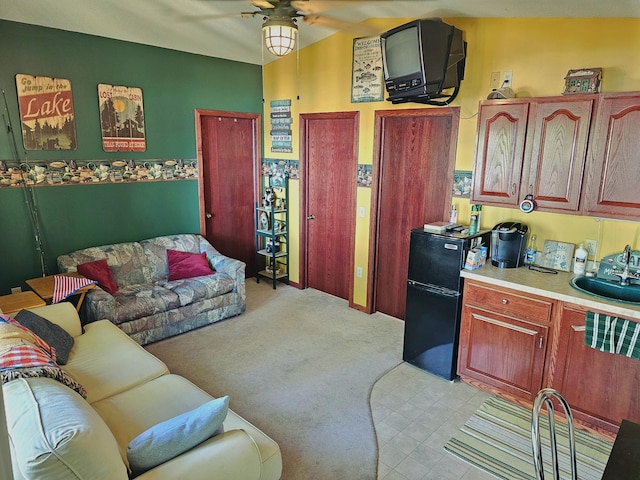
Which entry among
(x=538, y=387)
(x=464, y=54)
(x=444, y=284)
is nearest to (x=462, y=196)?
(x=444, y=284)

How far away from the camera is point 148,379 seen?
2.50 meters

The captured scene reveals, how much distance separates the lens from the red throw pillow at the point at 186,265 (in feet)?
14.0

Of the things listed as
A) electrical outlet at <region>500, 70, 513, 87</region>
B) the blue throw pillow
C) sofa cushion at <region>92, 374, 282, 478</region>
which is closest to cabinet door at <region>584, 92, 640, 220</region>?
electrical outlet at <region>500, 70, 513, 87</region>

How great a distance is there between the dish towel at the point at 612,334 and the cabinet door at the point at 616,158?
0.62m

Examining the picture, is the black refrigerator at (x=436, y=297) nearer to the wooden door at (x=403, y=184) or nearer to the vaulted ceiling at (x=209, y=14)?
the wooden door at (x=403, y=184)

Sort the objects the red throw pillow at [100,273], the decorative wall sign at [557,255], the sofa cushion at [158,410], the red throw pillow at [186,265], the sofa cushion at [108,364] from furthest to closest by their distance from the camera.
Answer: the red throw pillow at [186,265]
the red throw pillow at [100,273]
the decorative wall sign at [557,255]
the sofa cushion at [108,364]
the sofa cushion at [158,410]

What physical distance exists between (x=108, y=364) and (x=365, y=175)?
2.86 meters

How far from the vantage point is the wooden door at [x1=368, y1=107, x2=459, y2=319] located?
149 inches

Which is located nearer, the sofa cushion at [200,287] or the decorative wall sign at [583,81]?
the decorative wall sign at [583,81]

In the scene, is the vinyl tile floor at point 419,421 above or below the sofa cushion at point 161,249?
below

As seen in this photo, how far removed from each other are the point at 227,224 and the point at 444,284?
2988mm

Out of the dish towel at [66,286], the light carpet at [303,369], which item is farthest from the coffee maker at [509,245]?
the dish towel at [66,286]

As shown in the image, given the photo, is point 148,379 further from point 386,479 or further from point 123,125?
point 123,125

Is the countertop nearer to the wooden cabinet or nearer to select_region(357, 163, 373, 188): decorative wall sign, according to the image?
the wooden cabinet
